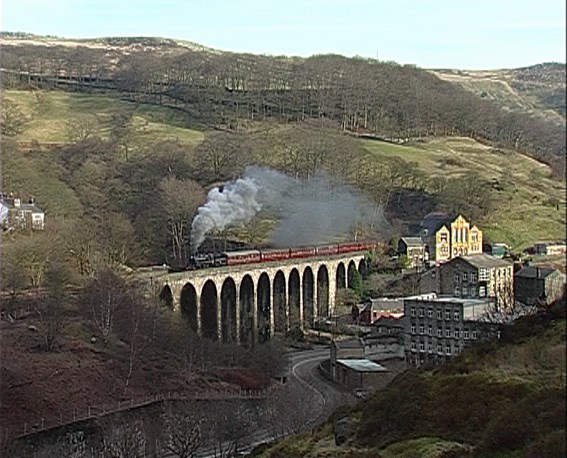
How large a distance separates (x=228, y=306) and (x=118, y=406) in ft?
31.2

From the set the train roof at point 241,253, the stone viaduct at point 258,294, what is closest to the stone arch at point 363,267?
the stone viaduct at point 258,294

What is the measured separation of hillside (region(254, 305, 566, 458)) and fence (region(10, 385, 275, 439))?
14.6 feet

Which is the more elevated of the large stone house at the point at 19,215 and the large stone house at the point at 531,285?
the large stone house at the point at 531,285

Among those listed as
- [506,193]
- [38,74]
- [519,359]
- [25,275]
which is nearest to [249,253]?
[25,275]

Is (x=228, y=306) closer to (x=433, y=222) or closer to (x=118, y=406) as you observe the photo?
(x=433, y=222)

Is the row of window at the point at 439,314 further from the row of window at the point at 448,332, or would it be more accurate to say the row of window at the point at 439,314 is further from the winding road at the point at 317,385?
the winding road at the point at 317,385

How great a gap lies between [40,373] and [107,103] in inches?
1396

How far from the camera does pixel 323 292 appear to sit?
25484 mm

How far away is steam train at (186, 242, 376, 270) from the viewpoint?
78.7 ft

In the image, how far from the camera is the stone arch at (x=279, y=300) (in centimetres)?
2406

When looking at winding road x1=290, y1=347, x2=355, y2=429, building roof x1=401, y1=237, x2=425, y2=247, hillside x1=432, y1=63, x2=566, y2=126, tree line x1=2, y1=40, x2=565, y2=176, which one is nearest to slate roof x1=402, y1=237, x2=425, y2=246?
building roof x1=401, y1=237, x2=425, y2=247

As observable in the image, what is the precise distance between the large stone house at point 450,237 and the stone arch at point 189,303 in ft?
19.8

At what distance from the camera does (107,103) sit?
49.3m

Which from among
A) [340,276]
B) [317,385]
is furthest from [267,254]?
[317,385]
